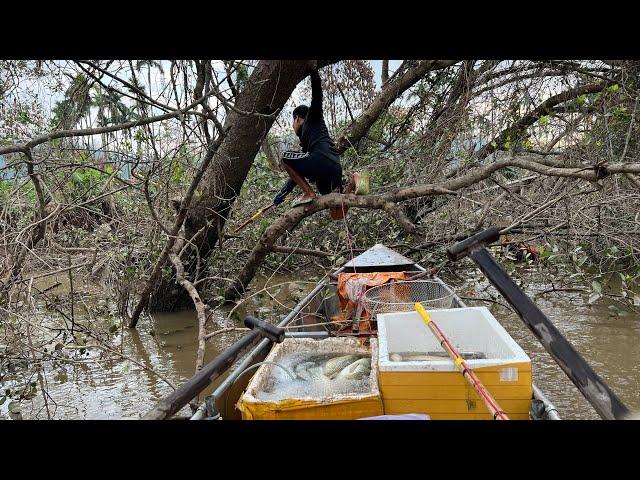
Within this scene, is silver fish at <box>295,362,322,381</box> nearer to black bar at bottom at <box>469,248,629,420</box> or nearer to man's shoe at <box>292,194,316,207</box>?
black bar at bottom at <box>469,248,629,420</box>

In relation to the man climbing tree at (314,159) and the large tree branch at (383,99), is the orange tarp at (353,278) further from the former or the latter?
the large tree branch at (383,99)

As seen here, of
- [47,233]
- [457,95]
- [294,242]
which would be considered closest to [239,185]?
[294,242]

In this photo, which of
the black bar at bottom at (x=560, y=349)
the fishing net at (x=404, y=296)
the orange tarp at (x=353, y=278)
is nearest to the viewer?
the black bar at bottom at (x=560, y=349)

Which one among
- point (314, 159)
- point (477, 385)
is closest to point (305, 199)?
point (314, 159)

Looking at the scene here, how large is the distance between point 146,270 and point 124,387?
66.0 inches

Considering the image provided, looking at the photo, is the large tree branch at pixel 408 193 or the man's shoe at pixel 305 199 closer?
the large tree branch at pixel 408 193

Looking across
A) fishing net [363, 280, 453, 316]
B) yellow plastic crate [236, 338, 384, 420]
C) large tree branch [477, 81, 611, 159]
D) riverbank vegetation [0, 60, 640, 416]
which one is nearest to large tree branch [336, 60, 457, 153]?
riverbank vegetation [0, 60, 640, 416]

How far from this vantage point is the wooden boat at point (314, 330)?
260 centimetres

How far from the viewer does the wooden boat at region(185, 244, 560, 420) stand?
260 centimetres

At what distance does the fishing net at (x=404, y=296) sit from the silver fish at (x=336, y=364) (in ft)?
2.97

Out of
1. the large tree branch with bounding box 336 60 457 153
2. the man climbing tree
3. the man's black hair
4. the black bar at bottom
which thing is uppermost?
the large tree branch with bounding box 336 60 457 153

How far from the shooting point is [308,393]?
2.88m

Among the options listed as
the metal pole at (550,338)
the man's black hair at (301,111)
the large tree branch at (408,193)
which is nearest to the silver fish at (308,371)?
the metal pole at (550,338)

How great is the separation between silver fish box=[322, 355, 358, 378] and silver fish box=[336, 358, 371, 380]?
0.06 metres
